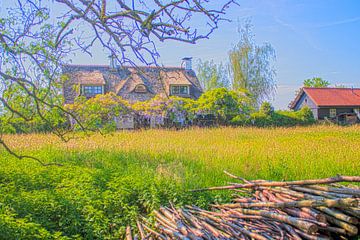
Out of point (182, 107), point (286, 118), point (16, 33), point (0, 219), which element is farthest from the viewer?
point (286, 118)

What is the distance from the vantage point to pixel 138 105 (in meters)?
27.7

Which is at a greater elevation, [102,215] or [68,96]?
[68,96]

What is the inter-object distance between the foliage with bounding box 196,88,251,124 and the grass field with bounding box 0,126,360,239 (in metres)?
16.1

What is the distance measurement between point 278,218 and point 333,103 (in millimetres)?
38787

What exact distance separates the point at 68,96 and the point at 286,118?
68.6 ft

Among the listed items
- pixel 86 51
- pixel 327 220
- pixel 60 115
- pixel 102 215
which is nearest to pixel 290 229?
pixel 327 220

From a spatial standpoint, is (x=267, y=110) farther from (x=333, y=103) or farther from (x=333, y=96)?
(x=333, y=96)

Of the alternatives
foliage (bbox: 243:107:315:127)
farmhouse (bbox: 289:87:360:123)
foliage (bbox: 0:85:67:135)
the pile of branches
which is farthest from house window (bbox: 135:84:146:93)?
the pile of branches

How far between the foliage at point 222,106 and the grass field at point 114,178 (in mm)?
16081

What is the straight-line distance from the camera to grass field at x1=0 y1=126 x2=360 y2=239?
497 cm

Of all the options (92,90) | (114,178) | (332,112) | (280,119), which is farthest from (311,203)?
(332,112)

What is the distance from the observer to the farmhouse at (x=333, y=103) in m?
38.9

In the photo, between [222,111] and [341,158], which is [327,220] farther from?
[222,111]

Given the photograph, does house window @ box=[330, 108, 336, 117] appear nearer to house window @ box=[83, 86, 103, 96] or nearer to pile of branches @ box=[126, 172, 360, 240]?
house window @ box=[83, 86, 103, 96]
